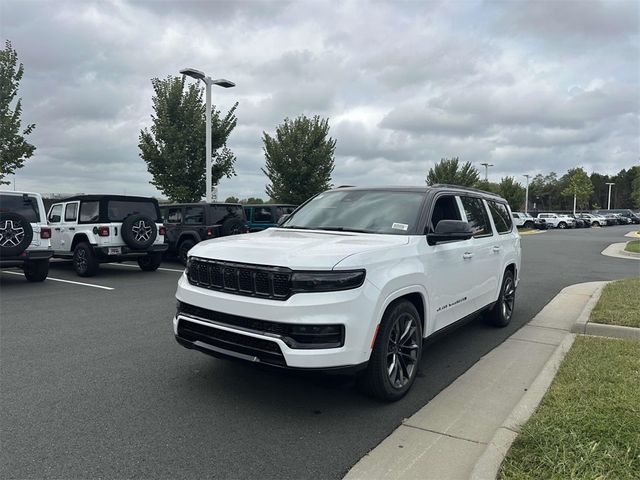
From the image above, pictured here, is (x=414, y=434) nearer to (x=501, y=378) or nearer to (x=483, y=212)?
(x=501, y=378)

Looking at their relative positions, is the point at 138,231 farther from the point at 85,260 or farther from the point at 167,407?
the point at 167,407

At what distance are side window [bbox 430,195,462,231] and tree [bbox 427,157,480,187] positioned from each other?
133 feet

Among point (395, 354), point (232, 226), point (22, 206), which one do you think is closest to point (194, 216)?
point (232, 226)

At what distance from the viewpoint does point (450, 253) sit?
486 centimetres

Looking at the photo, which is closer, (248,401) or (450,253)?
(248,401)

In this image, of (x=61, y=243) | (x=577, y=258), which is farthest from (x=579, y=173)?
(x=61, y=243)

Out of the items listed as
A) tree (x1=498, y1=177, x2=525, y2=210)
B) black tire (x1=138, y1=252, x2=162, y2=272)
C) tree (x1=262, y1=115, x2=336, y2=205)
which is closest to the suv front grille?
black tire (x1=138, y1=252, x2=162, y2=272)

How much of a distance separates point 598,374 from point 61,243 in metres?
11.5

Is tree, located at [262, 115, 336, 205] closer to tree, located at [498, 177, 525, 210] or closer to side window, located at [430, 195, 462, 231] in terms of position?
side window, located at [430, 195, 462, 231]

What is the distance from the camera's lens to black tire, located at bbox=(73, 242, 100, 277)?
11.1 meters

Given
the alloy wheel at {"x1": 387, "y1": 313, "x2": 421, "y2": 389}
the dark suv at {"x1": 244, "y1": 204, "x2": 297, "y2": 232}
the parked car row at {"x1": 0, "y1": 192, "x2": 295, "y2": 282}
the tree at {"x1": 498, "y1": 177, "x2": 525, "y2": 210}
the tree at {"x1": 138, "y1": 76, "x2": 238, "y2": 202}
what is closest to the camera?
the alloy wheel at {"x1": 387, "y1": 313, "x2": 421, "y2": 389}

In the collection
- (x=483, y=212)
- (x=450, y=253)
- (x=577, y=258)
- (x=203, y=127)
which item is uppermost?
(x=203, y=127)

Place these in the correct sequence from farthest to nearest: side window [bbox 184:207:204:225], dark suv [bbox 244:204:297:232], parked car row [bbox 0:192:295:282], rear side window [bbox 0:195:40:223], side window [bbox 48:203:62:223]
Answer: dark suv [bbox 244:204:297:232] < side window [bbox 184:207:204:225] < side window [bbox 48:203:62:223] < rear side window [bbox 0:195:40:223] < parked car row [bbox 0:192:295:282]

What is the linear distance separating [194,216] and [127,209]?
229 centimetres
